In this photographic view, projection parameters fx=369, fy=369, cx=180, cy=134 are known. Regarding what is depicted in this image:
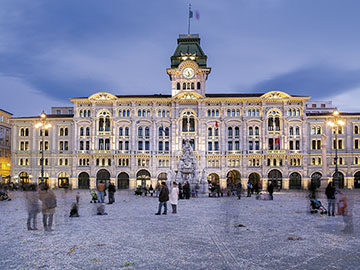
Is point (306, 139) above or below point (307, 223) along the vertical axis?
above

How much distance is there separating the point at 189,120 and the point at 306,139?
22276mm

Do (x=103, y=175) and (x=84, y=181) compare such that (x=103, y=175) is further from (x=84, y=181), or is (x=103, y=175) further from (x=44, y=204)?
(x=44, y=204)

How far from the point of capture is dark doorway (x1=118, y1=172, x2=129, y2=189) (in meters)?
69.1

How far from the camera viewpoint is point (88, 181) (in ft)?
230

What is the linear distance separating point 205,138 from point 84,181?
959 inches

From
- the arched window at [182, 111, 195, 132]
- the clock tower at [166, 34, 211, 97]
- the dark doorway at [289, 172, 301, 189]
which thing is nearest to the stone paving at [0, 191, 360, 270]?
the arched window at [182, 111, 195, 132]

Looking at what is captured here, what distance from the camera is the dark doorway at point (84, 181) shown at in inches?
2753

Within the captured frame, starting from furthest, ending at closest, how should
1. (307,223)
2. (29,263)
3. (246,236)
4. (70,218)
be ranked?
(70,218), (307,223), (246,236), (29,263)

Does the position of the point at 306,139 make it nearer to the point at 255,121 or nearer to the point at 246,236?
the point at 255,121

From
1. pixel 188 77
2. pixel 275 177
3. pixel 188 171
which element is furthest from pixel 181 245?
pixel 188 77

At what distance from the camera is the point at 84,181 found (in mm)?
70188

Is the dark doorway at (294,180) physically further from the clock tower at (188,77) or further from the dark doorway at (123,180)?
the dark doorway at (123,180)

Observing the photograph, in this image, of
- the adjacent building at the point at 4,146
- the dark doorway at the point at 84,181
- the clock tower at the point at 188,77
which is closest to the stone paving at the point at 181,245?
the dark doorway at the point at 84,181

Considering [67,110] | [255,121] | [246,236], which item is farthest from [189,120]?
[246,236]
